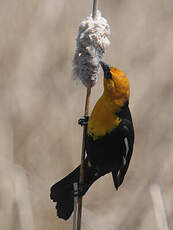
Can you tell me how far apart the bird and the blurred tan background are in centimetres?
9

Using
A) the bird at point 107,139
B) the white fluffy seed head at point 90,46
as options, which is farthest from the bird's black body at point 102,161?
the white fluffy seed head at point 90,46

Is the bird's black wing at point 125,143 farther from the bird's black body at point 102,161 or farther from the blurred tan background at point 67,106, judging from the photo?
the blurred tan background at point 67,106

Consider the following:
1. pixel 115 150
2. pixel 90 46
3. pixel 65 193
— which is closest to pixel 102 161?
pixel 115 150

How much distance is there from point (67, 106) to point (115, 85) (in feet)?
1.05

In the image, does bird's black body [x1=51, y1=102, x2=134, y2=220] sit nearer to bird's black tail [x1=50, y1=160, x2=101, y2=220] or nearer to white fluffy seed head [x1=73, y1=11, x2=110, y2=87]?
bird's black tail [x1=50, y1=160, x2=101, y2=220]

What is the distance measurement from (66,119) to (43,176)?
0.89 ft

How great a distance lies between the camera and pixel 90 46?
1074 millimetres

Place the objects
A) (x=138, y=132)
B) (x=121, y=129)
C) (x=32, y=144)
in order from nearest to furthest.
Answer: (x=121, y=129) < (x=32, y=144) < (x=138, y=132)

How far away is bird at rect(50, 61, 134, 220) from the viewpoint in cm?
142

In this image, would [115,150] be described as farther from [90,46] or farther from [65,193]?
[90,46]

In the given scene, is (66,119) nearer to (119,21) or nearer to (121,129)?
(121,129)

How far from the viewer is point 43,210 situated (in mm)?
1741

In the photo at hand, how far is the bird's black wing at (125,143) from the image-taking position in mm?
1508

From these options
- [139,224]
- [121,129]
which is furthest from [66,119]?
[139,224]
